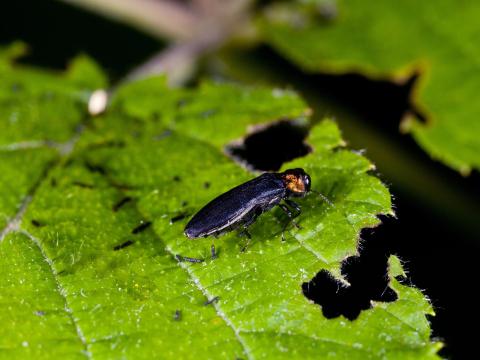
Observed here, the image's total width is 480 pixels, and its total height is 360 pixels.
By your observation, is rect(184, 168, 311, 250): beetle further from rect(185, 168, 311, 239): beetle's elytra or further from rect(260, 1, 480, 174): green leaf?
rect(260, 1, 480, 174): green leaf

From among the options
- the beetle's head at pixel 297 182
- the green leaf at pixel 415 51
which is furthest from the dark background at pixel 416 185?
the beetle's head at pixel 297 182

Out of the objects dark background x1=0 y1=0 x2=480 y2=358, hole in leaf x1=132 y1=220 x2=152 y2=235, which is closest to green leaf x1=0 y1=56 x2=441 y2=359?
hole in leaf x1=132 y1=220 x2=152 y2=235

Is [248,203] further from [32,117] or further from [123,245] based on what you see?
[32,117]

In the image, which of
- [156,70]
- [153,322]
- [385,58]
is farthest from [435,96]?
[153,322]

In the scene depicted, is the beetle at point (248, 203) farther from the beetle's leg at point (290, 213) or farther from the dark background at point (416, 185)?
the dark background at point (416, 185)

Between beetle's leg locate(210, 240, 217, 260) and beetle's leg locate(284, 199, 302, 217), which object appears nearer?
beetle's leg locate(210, 240, 217, 260)

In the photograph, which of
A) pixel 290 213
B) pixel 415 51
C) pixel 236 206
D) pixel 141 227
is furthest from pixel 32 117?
pixel 415 51
